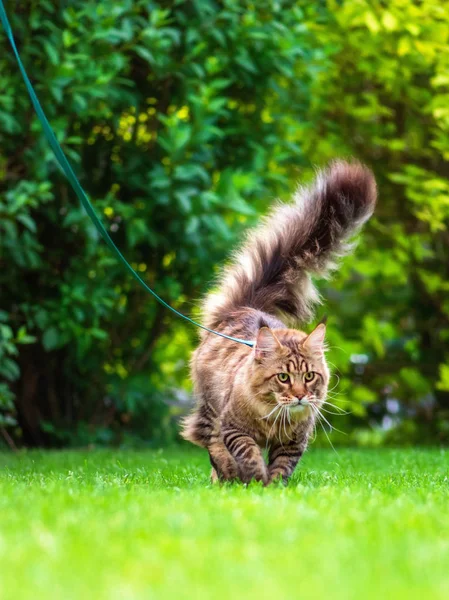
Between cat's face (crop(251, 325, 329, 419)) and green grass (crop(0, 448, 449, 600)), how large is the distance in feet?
1.49

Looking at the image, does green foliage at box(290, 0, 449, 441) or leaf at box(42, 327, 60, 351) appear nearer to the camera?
leaf at box(42, 327, 60, 351)

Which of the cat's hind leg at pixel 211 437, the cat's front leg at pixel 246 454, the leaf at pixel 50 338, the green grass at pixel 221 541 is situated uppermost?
the green grass at pixel 221 541

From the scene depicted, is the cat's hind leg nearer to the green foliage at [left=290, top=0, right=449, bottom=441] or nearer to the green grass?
the green grass

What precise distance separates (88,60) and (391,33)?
3203 millimetres

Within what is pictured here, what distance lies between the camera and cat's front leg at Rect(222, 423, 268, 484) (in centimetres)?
522

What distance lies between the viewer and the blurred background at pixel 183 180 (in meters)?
7.98

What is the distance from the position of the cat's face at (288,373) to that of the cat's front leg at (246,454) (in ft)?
0.75

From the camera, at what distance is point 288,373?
5.17m

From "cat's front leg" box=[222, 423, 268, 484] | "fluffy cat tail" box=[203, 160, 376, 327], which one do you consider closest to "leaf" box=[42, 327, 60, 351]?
"fluffy cat tail" box=[203, 160, 376, 327]

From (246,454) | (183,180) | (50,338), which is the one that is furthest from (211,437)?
(183,180)

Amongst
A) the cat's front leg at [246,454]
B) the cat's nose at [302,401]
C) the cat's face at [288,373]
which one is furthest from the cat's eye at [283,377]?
the cat's front leg at [246,454]

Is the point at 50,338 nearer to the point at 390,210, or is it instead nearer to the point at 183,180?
the point at 183,180

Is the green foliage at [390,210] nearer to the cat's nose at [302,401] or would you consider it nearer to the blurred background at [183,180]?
the blurred background at [183,180]

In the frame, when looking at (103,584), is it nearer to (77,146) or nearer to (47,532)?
(47,532)
